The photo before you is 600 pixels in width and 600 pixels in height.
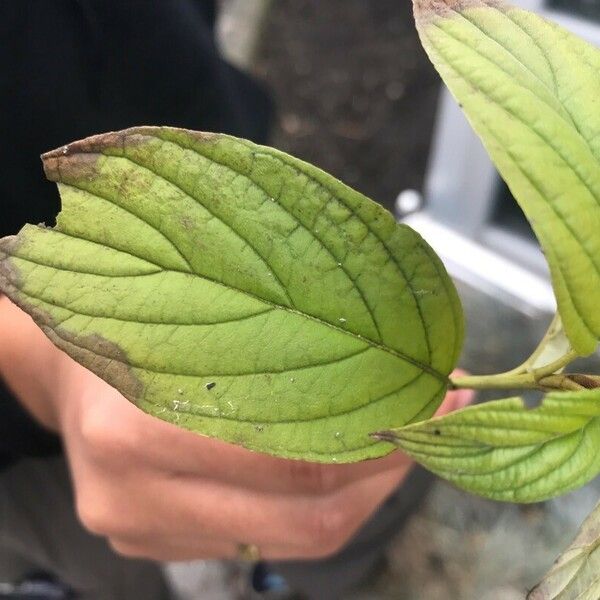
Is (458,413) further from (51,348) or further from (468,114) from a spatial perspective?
(51,348)

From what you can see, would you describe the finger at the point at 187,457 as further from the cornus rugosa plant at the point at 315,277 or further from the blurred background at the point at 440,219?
the blurred background at the point at 440,219

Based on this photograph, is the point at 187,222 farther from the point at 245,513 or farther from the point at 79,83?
the point at 79,83

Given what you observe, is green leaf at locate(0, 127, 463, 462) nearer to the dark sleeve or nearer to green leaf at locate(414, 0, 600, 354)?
green leaf at locate(414, 0, 600, 354)

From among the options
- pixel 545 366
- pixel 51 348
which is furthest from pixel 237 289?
pixel 51 348

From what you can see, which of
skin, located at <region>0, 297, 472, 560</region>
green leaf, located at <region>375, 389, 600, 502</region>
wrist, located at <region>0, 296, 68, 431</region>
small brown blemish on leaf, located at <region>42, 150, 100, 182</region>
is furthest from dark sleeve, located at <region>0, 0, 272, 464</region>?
green leaf, located at <region>375, 389, 600, 502</region>

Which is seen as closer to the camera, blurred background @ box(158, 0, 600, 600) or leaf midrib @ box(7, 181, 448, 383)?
leaf midrib @ box(7, 181, 448, 383)
